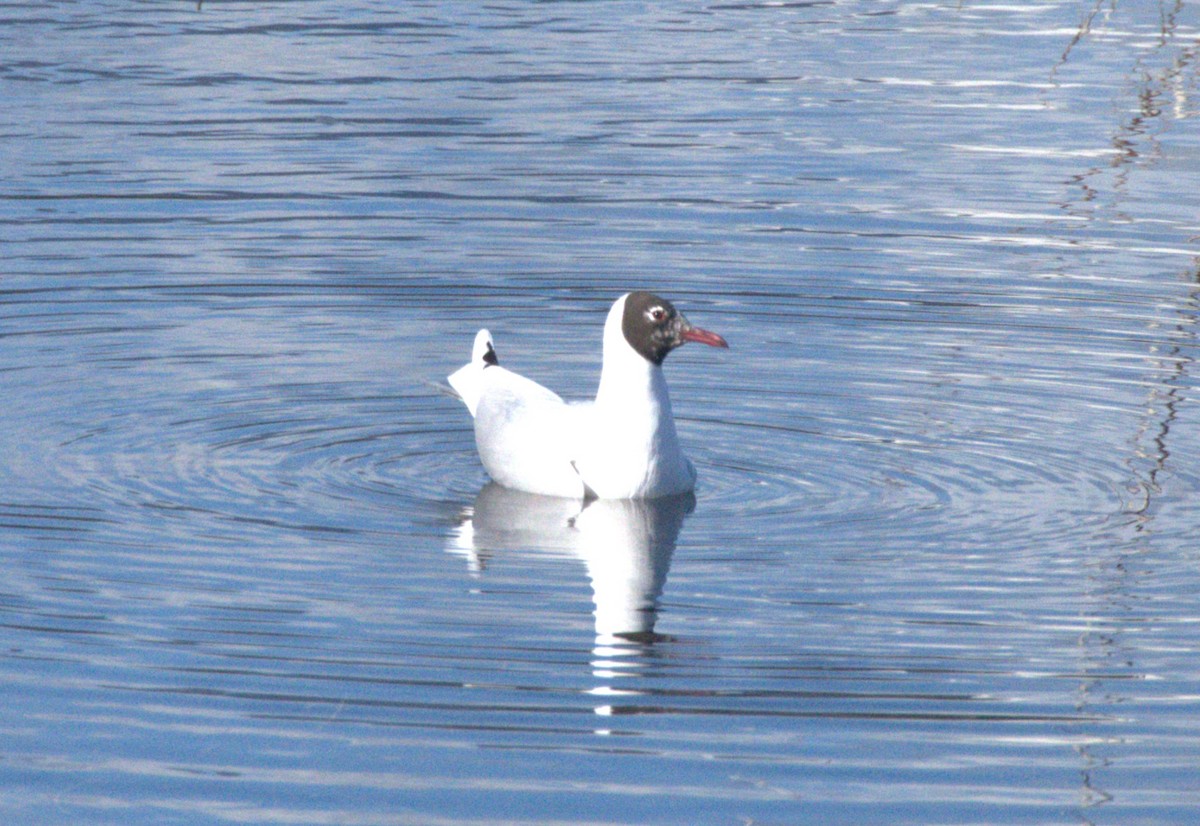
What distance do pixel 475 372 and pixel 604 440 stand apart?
161cm

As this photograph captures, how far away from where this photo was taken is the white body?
11234 mm

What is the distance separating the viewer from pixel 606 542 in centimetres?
1070

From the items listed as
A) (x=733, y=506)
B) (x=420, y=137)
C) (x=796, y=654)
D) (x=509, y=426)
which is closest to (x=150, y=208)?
(x=420, y=137)

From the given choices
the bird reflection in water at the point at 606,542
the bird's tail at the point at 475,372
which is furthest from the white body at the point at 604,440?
the bird's tail at the point at 475,372

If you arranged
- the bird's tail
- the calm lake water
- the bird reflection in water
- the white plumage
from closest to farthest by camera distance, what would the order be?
1. the calm lake water
2. the bird reflection in water
3. the white plumage
4. the bird's tail

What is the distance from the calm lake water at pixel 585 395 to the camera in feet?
25.6

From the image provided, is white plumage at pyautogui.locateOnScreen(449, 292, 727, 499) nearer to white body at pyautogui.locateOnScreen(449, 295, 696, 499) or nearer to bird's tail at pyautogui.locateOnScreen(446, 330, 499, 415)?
white body at pyautogui.locateOnScreen(449, 295, 696, 499)

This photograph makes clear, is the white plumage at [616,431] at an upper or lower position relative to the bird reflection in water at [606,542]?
upper

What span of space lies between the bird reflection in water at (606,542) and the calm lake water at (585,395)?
0.04 meters

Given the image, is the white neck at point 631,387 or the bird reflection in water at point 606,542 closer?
the bird reflection in water at point 606,542

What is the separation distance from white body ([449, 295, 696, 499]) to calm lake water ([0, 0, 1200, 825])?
21 cm

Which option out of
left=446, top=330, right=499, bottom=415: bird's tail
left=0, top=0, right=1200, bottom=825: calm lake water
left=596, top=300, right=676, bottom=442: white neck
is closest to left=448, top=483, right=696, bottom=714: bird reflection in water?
left=0, top=0, right=1200, bottom=825: calm lake water

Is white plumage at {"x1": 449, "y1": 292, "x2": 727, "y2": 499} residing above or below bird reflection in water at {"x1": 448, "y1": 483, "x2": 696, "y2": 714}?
above

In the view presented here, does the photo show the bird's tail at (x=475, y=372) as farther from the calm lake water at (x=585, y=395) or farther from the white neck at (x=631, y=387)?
the white neck at (x=631, y=387)
